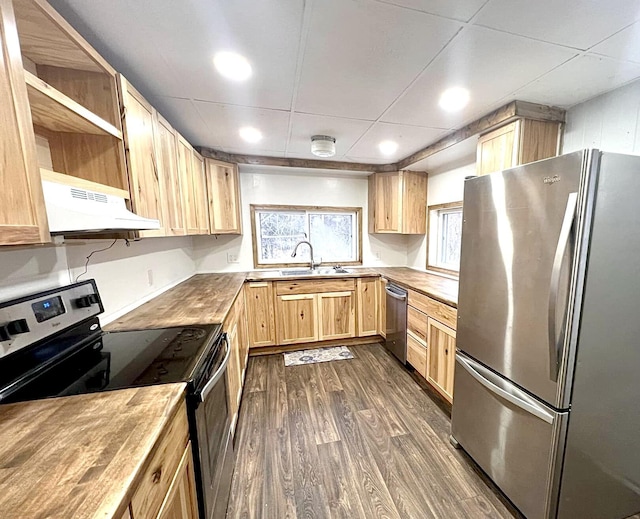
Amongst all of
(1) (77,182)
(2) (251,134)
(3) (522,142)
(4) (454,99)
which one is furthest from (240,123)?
(3) (522,142)

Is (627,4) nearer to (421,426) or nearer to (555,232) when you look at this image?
(555,232)

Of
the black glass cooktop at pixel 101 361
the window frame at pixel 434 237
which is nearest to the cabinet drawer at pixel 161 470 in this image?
the black glass cooktop at pixel 101 361

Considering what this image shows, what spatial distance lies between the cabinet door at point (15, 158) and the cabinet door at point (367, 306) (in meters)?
2.70

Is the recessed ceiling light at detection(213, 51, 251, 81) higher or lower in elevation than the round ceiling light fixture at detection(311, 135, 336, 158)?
higher

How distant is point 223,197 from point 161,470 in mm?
2540

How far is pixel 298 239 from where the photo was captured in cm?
353

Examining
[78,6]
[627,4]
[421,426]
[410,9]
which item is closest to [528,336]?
[421,426]

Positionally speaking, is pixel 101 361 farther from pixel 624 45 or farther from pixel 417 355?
pixel 624 45

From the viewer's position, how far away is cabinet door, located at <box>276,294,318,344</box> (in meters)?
2.94

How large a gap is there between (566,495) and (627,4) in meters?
2.01

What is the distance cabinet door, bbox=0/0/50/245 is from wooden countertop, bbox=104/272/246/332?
0.87 metres

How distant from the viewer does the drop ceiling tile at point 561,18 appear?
97 centimetres

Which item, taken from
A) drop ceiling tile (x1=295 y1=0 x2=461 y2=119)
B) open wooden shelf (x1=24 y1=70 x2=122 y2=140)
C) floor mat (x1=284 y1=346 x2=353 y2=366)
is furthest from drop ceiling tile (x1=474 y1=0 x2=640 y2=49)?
floor mat (x1=284 y1=346 x2=353 y2=366)

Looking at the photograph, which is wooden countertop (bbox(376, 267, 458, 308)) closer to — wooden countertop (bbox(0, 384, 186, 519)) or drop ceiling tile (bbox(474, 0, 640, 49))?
drop ceiling tile (bbox(474, 0, 640, 49))
